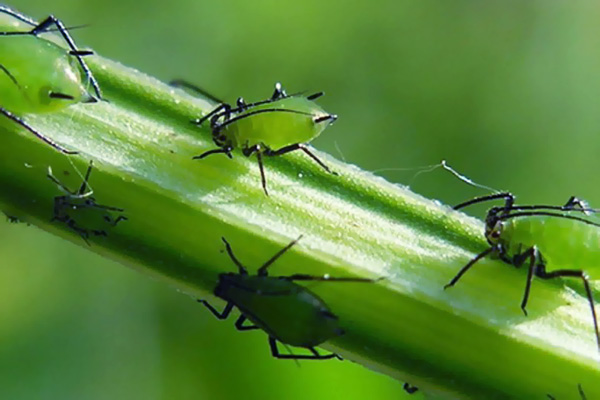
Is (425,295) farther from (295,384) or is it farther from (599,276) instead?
(295,384)

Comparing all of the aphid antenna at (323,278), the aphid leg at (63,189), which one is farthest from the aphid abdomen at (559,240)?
the aphid leg at (63,189)

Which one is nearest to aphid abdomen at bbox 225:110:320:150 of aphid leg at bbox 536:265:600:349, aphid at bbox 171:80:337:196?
aphid at bbox 171:80:337:196

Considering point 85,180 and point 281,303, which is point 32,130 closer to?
point 85,180

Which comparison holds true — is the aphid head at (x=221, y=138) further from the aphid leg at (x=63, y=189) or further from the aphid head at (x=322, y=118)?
the aphid leg at (x=63, y=189)

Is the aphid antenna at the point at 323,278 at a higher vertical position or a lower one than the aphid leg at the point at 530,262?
lower

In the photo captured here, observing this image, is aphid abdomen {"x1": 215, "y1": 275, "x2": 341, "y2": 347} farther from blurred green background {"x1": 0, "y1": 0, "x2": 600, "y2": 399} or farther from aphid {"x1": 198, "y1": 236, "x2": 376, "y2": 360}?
blurred green background {"x1": 0, "y1": 0, "x2": 600, "y2": 399}

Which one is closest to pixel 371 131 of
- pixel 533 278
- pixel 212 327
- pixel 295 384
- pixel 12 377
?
pixel 212 327

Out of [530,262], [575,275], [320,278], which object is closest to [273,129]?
[320,278]
